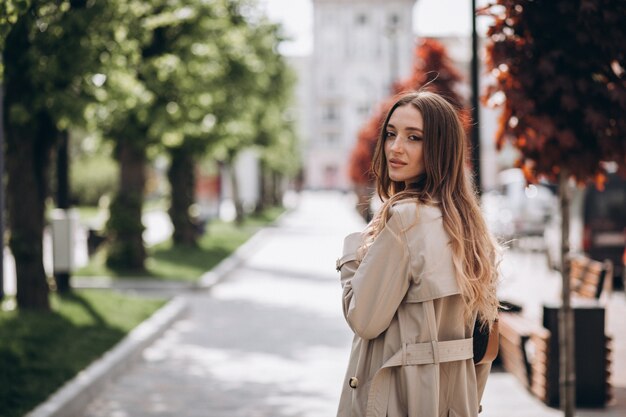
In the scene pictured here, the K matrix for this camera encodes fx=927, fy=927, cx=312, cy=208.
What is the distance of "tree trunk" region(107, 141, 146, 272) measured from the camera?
56.0ft

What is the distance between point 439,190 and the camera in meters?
2.95

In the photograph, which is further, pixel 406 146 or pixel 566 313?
pixel 566 313

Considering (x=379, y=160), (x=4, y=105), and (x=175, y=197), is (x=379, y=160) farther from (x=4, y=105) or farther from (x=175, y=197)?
(x=175, y=197)

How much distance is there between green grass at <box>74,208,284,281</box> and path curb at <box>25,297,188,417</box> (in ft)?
15.8

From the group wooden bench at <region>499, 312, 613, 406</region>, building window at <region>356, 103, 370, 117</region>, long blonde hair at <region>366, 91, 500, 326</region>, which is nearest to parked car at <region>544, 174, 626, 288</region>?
wooden bench at <region>499, 312, 613, 406</region>

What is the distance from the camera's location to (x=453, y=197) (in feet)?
9.74

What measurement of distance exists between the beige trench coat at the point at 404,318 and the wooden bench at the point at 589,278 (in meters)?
5.49

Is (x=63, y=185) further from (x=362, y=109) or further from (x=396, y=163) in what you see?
(x=362, y=109)

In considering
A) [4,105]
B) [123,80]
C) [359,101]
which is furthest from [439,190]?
[359,101]

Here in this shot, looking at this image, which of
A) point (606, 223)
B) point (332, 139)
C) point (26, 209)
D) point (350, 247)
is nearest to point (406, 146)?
point (350, 247)

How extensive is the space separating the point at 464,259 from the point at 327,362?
6605 millimetres

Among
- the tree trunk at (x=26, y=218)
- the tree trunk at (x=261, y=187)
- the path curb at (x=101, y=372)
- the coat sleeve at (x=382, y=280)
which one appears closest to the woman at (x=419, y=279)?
the coat sleeve at (x=382, y=280)

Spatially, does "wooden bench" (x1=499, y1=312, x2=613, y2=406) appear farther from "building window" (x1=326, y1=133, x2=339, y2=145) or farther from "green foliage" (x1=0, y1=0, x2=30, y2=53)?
"building window" (x1=326, y1=133, x2=339, y2=145)

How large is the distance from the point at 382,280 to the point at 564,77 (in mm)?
3640
